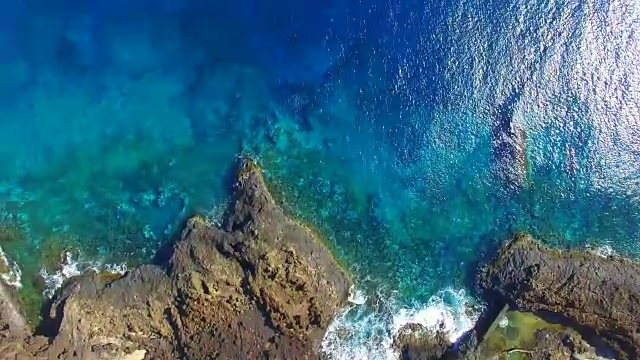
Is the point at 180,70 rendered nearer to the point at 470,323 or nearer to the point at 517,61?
the point at 517,61

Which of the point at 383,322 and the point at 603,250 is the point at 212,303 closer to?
the point at 383,322

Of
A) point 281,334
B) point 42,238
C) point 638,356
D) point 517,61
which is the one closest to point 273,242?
point 281,334

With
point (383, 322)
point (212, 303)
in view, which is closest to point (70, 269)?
point (212, 303)

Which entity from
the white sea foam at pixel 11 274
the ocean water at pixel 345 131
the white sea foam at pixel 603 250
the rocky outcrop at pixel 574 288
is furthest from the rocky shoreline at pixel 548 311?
the white sea foam at pixel 11 274

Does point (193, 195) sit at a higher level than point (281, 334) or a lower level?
higher

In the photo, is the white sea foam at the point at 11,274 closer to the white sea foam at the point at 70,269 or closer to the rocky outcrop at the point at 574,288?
the white sea foam at the point at 70,269
